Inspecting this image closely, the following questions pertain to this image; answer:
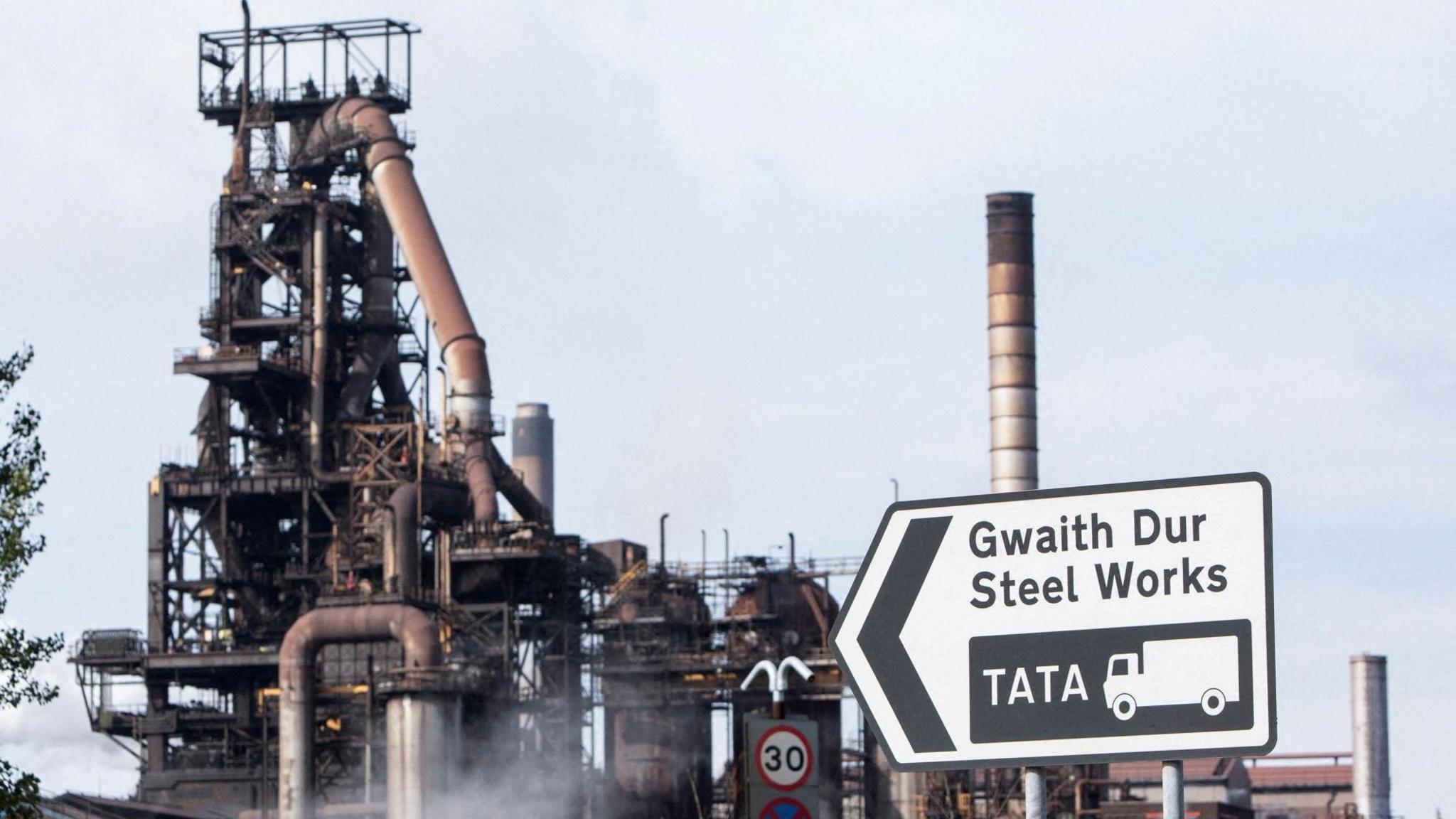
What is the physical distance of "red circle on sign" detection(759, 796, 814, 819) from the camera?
1114cm

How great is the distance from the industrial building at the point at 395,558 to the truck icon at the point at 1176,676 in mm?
Result: 54963

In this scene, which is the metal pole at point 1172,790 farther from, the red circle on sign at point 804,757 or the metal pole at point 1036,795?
the red circle on sign at point 804,757

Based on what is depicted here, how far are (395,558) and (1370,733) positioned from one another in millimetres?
30010

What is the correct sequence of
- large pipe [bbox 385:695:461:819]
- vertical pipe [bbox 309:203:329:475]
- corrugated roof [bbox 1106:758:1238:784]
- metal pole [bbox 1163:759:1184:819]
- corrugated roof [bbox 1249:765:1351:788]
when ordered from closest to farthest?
metal pole [bbox 1163:759:1184:819]
large pipe [bbox 385:695:461:819]
vertical pipe [bbox 309:203:329:475]
corrugated roof [bbox 1106:758:1238:784]
corrugated roof [bbox 1249:765:1351:788]

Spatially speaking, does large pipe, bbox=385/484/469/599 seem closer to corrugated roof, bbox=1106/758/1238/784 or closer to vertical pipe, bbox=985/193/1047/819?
vertical pipe, bbox=985/193/1047/819

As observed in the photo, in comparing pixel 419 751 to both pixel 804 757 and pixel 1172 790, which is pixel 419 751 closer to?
pixel 804 757

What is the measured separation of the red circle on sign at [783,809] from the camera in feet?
36.6

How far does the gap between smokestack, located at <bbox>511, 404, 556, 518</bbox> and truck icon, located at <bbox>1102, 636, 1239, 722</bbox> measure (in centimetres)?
8339

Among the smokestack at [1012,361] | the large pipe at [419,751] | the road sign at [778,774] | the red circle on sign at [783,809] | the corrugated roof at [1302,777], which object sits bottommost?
the corrugated roof at [1302,777]

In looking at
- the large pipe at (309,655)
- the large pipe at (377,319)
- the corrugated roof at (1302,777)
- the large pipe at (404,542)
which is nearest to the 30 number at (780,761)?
the large pipe at (309,655)

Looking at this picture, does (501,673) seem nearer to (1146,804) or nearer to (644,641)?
(644,641)

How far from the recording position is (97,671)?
66.5 meters

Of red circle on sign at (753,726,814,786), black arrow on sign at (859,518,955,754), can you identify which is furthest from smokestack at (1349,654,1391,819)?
black arrow on sign at (859,518,955,754)

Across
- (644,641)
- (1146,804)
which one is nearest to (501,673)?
(644,641)
